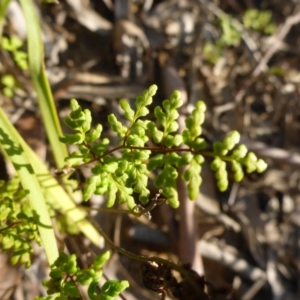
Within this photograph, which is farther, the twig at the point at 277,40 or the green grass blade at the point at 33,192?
the twig at the point at 277,40

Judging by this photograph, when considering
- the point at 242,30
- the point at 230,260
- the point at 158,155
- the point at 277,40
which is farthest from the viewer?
the point at 277,40

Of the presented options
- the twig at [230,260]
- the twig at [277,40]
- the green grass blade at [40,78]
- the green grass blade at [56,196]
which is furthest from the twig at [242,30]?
the green grass blade at [56,196]

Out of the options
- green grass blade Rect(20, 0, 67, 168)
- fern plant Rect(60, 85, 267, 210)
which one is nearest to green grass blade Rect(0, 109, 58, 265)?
fern plant Rect(60, 85, 267, 210)

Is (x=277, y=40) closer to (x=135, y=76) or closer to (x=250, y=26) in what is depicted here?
(x=250, y=26)

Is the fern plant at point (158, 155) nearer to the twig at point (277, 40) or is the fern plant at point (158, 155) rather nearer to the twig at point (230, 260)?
the twig at point (230, 260)

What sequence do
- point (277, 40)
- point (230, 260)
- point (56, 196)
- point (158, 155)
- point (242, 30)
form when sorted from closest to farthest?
point (158, 155) < point (56, 196) < point (230, 260) < point (242, 30) < point (277, 40)

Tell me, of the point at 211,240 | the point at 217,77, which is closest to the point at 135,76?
the point at 217,77

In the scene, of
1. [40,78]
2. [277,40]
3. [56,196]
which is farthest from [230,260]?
[277,40]

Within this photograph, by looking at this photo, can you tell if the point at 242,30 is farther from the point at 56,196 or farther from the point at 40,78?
the point at 56,196
